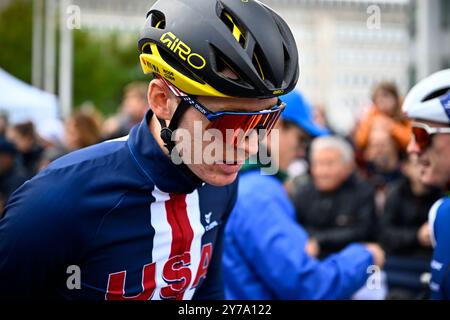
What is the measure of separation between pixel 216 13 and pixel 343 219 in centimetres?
386

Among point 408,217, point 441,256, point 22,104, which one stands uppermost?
point 22,104

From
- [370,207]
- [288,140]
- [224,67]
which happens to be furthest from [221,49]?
[370,207]

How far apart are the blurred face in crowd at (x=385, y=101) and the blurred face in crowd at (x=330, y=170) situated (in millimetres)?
2070

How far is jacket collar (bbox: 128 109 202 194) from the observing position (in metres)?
2.22

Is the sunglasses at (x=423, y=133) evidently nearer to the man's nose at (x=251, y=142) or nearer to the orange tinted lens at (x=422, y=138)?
the orange tinted lens at (x=422, y=138)

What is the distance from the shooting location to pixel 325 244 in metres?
5.51

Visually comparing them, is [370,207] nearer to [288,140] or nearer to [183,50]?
[288,140]

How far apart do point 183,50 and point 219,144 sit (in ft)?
1.13

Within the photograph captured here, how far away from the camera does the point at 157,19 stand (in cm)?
226

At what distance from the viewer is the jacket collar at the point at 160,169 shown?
2225 mm

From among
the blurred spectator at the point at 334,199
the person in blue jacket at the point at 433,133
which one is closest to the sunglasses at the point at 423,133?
the person in blue jacket at the point at 433,133

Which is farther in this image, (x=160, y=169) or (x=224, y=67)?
(x=160, y=169)

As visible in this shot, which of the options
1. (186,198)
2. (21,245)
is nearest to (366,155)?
(186,198)

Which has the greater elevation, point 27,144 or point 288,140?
point 288,140
